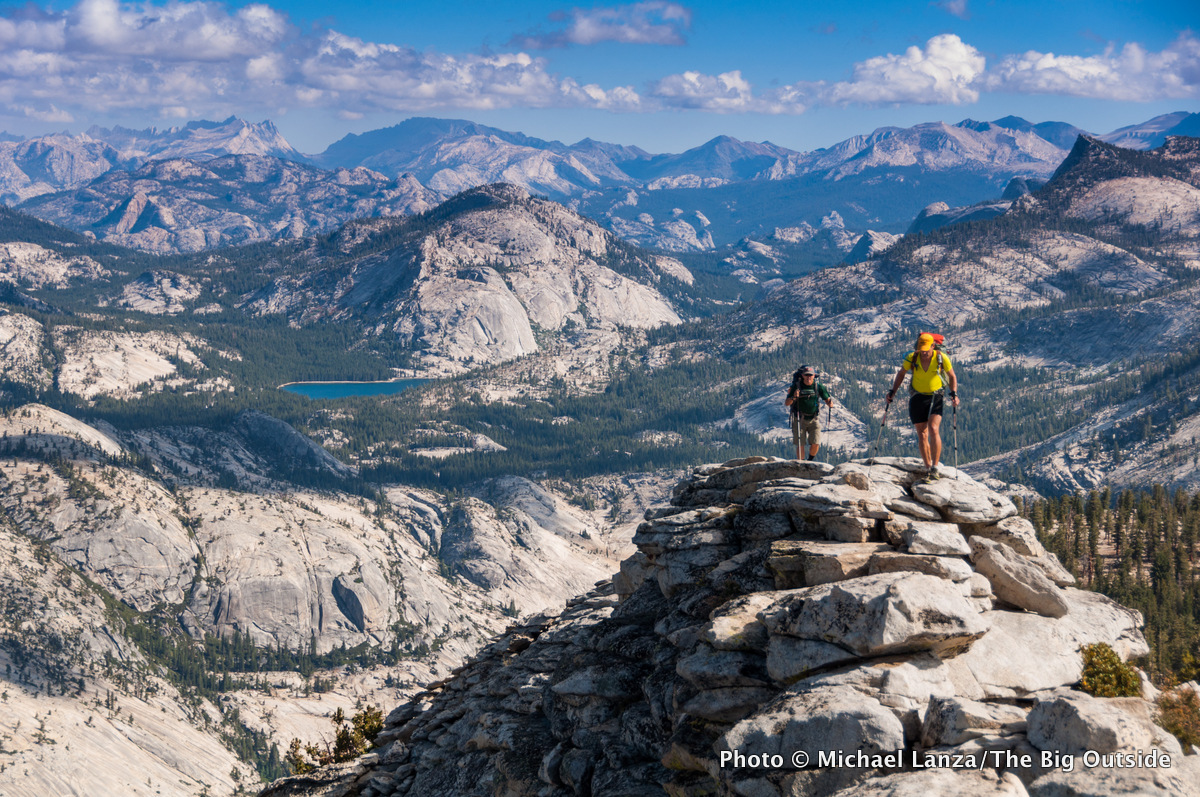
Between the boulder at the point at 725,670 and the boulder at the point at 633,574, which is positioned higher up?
the boulder at the point at 725,670

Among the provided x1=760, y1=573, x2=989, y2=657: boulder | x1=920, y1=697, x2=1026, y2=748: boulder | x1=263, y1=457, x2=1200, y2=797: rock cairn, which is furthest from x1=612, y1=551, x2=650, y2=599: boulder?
x1=920, y1=697, x2=1026, y2=748: boulder

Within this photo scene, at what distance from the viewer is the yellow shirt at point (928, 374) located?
34.7 metres

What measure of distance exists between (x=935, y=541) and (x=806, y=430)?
15.0 m

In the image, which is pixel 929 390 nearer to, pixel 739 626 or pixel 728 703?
pixel 739 626

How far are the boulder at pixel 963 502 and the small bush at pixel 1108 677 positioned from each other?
680 cm

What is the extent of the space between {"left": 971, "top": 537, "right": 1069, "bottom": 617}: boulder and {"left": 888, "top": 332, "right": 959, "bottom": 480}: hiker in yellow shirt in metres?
5.33

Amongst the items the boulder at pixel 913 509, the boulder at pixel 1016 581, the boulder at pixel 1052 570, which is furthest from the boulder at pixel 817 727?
the boulder at pixel 1052 570

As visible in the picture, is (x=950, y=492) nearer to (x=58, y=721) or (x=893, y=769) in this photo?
(x=893, y=769)

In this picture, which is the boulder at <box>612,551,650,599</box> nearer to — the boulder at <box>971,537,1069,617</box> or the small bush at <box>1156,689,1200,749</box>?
the boulder at <box>971,537,1069,617</box>

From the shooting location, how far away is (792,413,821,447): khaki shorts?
4291 cm

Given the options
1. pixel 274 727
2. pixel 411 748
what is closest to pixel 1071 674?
pixel 411 748

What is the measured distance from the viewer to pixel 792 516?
32812 millimetres

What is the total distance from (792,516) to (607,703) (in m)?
9.81

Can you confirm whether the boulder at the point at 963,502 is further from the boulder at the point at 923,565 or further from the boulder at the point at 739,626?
the boulder at the point at 739,626
